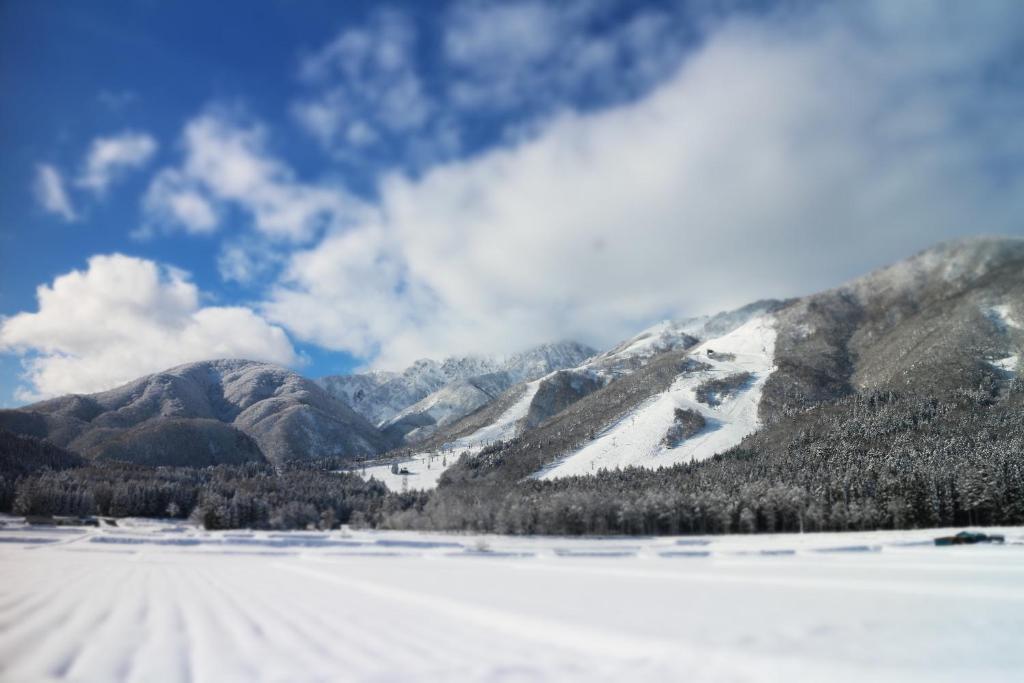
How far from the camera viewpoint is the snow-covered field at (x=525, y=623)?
15.2 metres

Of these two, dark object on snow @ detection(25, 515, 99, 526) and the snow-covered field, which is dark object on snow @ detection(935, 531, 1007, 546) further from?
dark object on snow @ detection(25, 515, 99, 526)

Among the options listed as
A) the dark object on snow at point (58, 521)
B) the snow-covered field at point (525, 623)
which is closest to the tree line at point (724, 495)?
the dark object on snow at point (58, 521)

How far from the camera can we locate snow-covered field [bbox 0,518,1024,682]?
Result: 50.0ft

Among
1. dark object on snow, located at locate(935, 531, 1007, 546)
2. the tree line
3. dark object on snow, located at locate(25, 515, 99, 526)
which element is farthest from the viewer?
dark object on snow, located at locate(25, 515, 99, 526)

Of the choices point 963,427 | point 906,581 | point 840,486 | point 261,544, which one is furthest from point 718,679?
point 963,427

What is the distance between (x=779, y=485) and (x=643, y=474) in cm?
7375

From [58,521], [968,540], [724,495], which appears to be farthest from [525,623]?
[58,521]

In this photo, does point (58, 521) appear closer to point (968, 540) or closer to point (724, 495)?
point (724, 495)

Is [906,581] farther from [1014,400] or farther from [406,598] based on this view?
[1014,400]

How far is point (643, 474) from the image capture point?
18938 cm

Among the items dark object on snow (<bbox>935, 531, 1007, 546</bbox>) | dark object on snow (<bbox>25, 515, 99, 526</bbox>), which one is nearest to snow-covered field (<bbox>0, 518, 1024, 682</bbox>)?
dark object on snow (<bbox>935, 531, 1007, 546</bbox>)

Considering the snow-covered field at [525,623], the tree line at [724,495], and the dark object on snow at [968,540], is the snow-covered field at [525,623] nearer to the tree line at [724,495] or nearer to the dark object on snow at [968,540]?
the dark object on snow at [968,540]

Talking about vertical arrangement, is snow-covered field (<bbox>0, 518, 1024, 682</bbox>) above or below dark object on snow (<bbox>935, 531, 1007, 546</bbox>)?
above

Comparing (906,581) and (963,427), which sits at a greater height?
(963,427)
